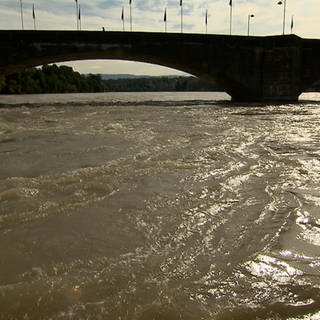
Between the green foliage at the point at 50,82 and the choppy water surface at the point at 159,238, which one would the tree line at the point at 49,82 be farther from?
the choppy water surface at the point at 159,238

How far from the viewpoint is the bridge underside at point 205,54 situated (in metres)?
25.0

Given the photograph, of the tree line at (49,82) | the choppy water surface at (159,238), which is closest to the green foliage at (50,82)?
the tree line at (49,82)

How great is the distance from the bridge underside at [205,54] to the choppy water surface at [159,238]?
21.3 metres

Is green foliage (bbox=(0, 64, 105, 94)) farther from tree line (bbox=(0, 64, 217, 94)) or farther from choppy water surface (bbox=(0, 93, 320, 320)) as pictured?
choppy water surface (bbox=(0, 93, 320, 320))

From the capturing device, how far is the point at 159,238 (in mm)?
2764

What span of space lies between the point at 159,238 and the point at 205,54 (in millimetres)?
25997

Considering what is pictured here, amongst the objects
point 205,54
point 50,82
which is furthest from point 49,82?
point 205,54

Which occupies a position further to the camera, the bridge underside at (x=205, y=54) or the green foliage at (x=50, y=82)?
the green foliage at (x=50, y=82)

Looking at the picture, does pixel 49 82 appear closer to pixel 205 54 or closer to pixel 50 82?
pixel 50 82

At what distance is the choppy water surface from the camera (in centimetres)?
196

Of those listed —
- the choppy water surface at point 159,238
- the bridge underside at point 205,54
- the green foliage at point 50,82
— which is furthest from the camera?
the green foliage at point 50,82

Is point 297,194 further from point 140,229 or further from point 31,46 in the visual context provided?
point 31,46

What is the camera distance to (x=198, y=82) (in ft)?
381

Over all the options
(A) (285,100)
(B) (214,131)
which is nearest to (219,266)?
(B) (214,131)
